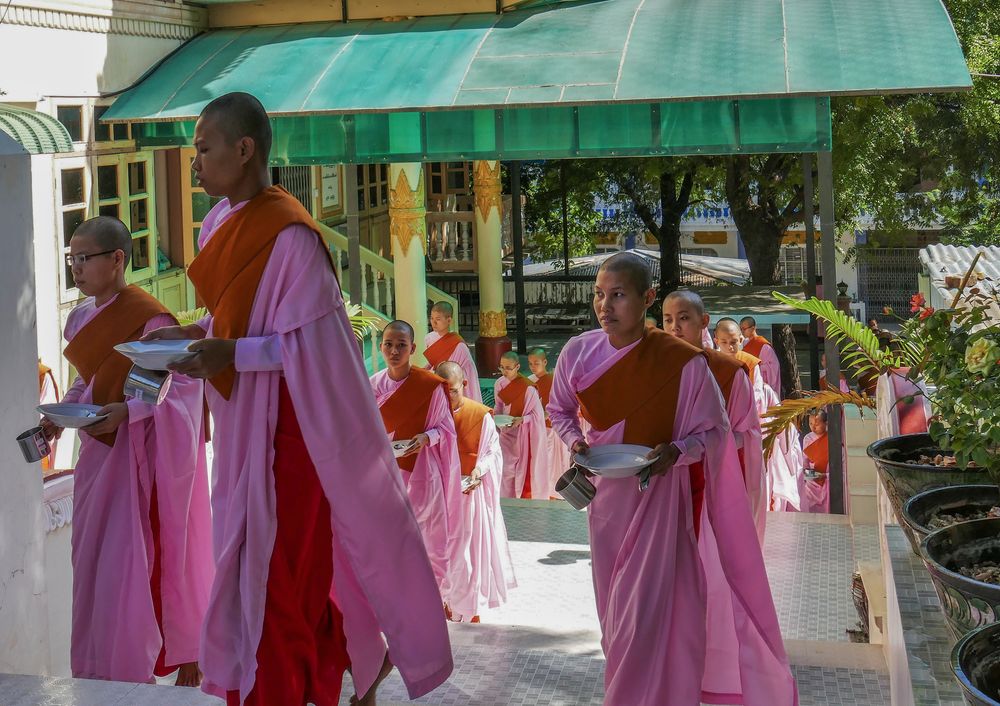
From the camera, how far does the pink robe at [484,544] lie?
30.3ft

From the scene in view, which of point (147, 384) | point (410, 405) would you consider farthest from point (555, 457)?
point (147, 384)

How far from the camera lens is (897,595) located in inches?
164

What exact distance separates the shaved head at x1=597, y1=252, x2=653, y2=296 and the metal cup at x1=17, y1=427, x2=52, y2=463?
2212mm

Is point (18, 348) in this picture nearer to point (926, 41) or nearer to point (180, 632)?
point (180, 632)

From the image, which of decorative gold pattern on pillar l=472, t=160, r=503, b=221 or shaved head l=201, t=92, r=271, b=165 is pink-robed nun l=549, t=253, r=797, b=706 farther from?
decorative gold pattern on pillar l=472, t=160, r=503, b=221

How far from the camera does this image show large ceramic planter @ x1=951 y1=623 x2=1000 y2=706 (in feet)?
9.26

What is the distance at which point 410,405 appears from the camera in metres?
8.51

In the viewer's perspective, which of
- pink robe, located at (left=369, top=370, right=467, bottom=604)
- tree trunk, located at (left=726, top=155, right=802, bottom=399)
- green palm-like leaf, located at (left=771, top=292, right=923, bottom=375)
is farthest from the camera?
tree trunk, located at (left=726, top=155, right=802, bottom=399)

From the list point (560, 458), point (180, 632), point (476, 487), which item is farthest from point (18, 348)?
point (560, 458)

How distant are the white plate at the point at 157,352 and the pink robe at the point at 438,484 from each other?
446cm

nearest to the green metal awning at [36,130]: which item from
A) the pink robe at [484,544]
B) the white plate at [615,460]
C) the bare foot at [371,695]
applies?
the pink robe at [484,544]

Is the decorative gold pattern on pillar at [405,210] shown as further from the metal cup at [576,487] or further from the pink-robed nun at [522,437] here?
the metal cup at [576,487]

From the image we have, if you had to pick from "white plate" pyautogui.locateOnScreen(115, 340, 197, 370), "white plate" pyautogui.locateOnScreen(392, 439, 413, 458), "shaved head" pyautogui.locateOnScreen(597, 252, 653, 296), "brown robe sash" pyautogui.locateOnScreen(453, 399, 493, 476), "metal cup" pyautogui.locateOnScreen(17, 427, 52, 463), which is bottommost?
"brown robe sash" pyautogui.locateOnScreen(453, 399, 493, 476)

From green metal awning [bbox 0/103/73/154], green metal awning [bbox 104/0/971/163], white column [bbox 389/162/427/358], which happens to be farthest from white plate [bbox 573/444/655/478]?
white column [bbox 389/162/427/358]
